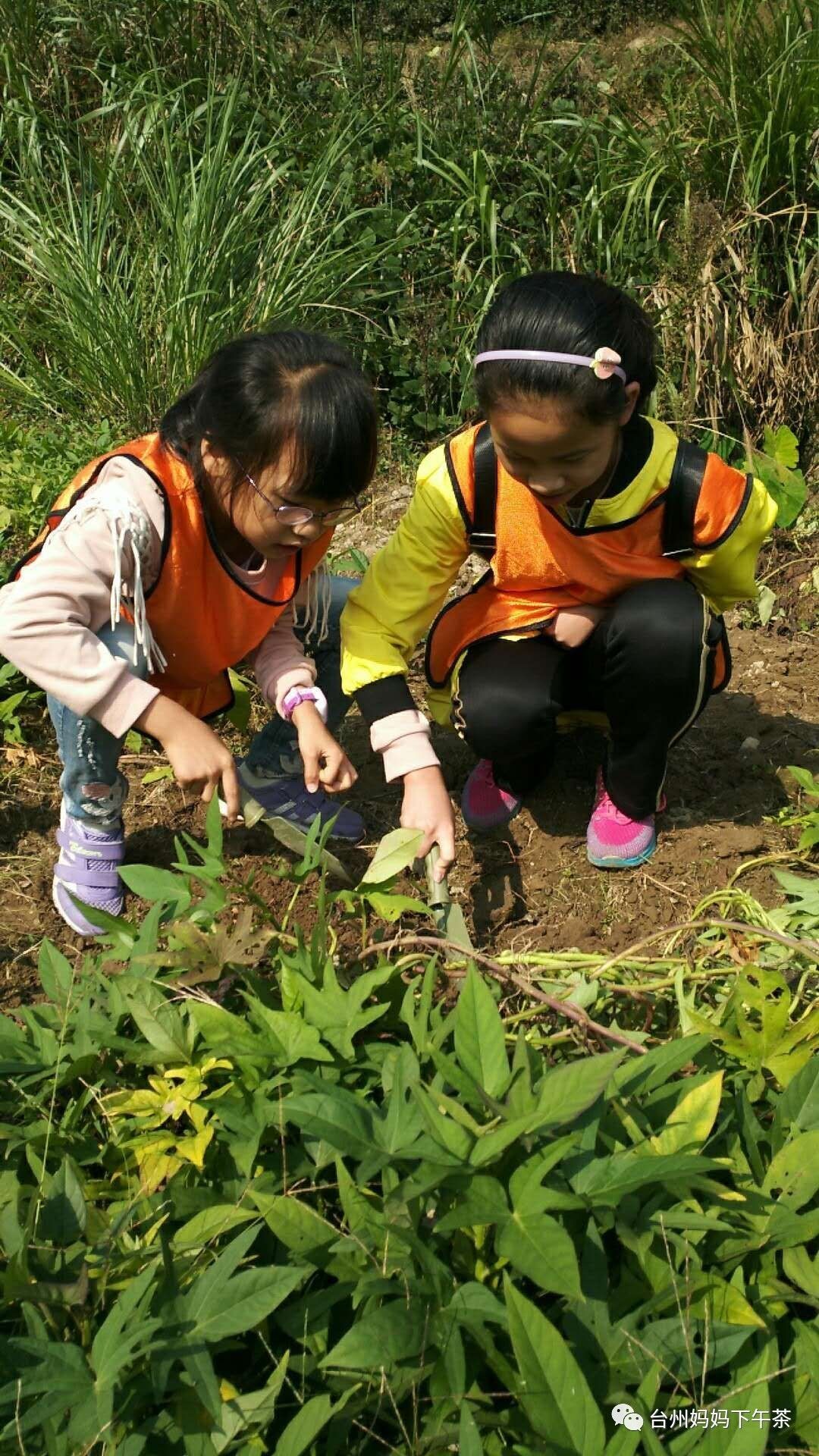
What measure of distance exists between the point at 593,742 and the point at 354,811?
61 cm

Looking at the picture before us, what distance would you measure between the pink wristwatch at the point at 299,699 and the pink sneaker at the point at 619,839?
24.3 inches

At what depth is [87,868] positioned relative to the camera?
2367 millimetres

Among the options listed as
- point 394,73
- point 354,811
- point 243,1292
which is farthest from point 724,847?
point 394,73

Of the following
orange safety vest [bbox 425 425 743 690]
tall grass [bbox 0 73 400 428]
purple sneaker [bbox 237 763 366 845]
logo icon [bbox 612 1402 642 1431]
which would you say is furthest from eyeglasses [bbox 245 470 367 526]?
tall grass [bbox 0 73 400 428]

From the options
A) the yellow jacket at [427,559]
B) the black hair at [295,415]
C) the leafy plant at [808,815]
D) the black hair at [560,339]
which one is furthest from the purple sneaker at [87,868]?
the leafy plant at [808,815]

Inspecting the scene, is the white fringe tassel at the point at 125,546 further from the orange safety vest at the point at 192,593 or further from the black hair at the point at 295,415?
the black hair at the point at 295,415

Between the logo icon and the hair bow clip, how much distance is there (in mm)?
1446

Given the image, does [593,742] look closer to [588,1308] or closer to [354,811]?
[354,811]

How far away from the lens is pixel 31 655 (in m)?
2.02

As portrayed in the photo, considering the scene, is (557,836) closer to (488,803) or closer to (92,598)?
(488,803)

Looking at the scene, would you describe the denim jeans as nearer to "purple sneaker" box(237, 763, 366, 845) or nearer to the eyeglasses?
"purple sneaker" box(237, 763, 366, 845)

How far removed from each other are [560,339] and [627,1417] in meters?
1.52

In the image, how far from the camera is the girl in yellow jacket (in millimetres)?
2016

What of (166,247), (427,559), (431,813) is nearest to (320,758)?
(431,813)
